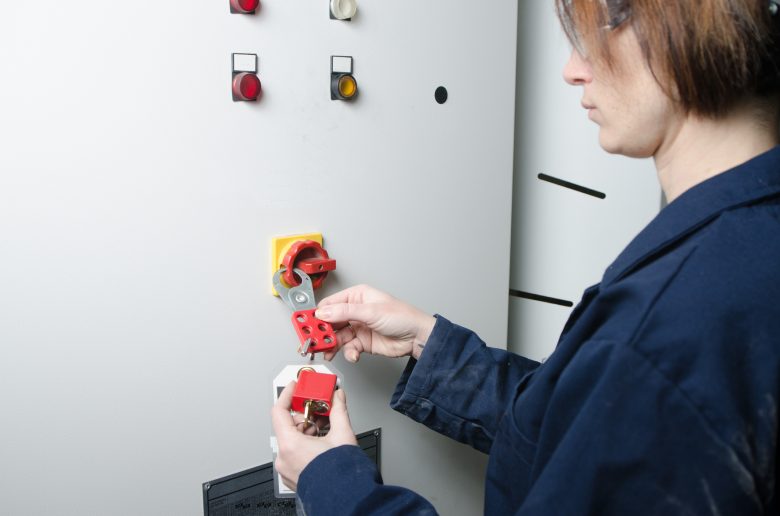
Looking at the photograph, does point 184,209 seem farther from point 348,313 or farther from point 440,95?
point 440,95

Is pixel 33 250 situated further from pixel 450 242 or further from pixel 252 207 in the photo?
pixel 450 242

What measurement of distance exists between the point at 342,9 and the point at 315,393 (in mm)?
419

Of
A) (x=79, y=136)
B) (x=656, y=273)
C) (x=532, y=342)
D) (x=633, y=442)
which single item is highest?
(x=79, y=136)

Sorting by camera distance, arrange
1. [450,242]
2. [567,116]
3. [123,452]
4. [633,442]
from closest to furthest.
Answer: [633,442], [123,452], [450,242], [567,116]

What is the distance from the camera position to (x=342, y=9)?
2.48ft

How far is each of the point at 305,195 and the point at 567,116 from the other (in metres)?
0.57

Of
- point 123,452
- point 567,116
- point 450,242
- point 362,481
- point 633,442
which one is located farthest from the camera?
point 567,116

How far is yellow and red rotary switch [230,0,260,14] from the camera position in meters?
0.68

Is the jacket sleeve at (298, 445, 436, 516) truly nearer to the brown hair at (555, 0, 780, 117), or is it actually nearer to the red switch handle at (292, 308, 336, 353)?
the red switch handle at (292, 308, 336, 353)

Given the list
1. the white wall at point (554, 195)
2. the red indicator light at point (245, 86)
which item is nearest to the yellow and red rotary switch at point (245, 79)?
the red indicator light at point (245, 86)

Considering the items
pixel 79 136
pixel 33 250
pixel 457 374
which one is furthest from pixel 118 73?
pixel 457 374

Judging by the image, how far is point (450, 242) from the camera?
0.93 metres

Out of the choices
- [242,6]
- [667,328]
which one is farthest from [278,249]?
[667,328]

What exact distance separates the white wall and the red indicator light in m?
0.57
